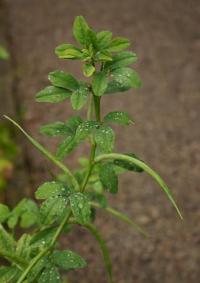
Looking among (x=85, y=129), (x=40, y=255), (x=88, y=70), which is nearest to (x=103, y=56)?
(x=88, y=70)

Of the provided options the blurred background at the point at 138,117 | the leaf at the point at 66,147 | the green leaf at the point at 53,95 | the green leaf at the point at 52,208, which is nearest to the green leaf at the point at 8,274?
the green leaf at the point at 52,208

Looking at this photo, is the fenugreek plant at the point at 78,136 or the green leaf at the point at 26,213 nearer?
the fenugreek plant at the point at 78,136

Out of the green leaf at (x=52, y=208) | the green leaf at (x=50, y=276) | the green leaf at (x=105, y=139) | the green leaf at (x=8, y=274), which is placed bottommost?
the green leaf at (x=8, y=274)

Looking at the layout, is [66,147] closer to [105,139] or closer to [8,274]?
[105,139]

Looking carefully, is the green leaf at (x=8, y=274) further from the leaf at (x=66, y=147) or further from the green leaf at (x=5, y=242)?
the leaf at (x=66, y=147)

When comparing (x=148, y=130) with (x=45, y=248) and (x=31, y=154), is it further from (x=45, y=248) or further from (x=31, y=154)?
(x=45, y=248)
